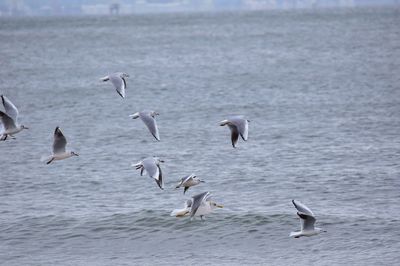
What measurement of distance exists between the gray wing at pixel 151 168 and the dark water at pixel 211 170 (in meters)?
3.11

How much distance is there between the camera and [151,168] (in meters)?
16.1

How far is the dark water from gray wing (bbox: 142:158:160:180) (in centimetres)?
311

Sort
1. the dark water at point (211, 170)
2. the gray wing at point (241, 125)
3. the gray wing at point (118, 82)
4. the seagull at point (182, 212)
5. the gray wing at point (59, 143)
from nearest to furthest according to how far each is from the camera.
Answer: the gray wing at point (241, 125) < the gray wing at point (118, 82) < the gray wing at point (59, 143) < the seagull at point (182, 212) < the dark water at point (211, 170)

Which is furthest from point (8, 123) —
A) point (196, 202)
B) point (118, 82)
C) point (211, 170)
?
point (211, 170)

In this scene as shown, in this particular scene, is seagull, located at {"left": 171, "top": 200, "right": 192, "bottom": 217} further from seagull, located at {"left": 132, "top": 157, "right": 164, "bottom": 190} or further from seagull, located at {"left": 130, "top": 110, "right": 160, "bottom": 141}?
seagull, located at {"left": 130, "top": 110, "right": 160, "bottom": 141}

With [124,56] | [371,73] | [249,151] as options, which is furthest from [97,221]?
[124,56]

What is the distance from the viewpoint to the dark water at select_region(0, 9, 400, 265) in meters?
19.9

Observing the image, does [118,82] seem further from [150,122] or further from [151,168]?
[151,168]

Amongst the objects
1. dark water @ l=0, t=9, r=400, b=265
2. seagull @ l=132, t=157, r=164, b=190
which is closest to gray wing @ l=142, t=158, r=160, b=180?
seagull @ l=132, t=157, r=164, b=190

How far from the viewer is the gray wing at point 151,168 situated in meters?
15.9

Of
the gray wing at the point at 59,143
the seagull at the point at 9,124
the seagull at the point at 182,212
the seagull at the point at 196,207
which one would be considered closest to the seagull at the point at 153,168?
the seagull at the point at 196,207

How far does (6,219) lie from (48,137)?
13.1 meters

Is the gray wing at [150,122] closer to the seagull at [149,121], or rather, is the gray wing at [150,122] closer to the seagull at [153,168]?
the seagull at [149,121]

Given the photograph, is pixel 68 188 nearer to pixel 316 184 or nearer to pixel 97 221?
pixel 97 221
